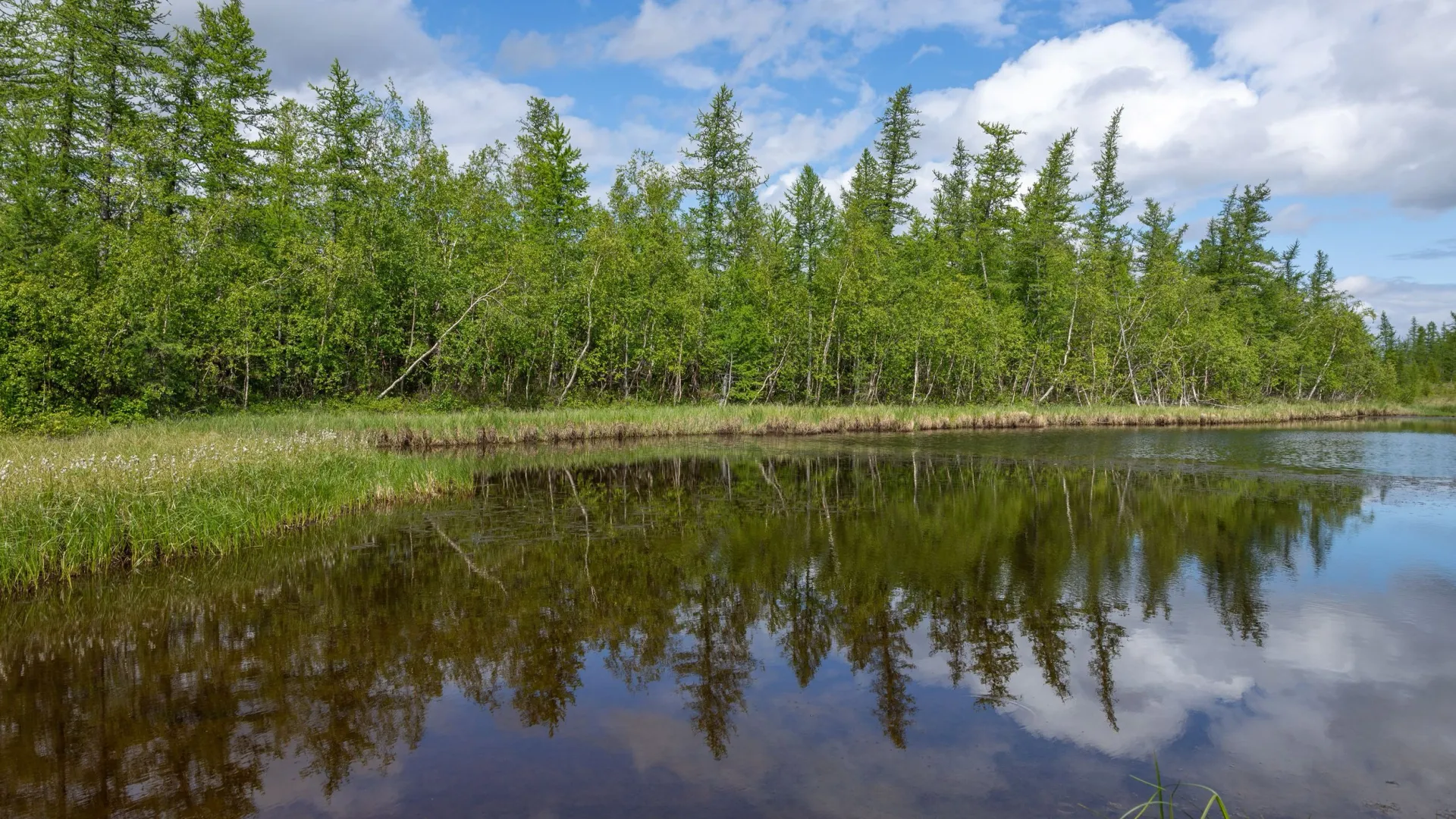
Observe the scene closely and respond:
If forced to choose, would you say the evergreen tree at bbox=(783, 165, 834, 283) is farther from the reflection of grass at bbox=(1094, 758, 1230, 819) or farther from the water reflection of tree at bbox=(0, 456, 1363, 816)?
the reflection of grass at bbox=(1094, 758, 1230, 819)

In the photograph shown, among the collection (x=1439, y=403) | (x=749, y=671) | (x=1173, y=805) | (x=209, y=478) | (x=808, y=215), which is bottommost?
(x=749, y=671)

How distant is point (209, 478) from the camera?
38.5 ft

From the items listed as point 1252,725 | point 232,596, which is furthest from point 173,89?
point 1252,725

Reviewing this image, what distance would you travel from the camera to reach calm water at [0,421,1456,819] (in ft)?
16.5

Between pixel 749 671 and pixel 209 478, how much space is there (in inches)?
393

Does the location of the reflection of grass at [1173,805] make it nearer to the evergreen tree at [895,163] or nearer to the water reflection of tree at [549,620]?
the water reflection of tree at [549,620]

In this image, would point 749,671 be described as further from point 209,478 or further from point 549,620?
point 209,478

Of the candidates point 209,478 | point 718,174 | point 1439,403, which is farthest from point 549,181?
point 1439,403

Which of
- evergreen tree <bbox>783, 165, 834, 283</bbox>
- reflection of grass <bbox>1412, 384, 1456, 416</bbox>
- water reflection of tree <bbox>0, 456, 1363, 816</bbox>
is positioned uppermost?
evergreen tree <bbox>783, 165, 834, 283</bbox>

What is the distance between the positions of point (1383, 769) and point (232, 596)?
11644 mm

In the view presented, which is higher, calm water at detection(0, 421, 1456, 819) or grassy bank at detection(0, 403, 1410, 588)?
grassy bank at detection(0, 403, 1410, 588)

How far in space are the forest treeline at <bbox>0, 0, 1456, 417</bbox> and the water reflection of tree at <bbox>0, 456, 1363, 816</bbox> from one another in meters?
13.5

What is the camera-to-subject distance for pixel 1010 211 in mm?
48125

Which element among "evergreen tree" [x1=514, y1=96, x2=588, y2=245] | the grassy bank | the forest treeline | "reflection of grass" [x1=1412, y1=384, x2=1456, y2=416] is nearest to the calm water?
the grassy bank
